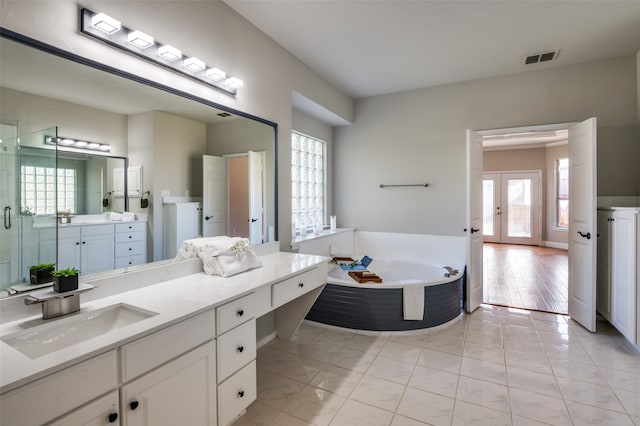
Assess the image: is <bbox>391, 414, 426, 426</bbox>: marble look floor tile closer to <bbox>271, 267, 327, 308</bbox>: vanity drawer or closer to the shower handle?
<bbox>271, 267, 327, 308</bbox>: vanity drawer

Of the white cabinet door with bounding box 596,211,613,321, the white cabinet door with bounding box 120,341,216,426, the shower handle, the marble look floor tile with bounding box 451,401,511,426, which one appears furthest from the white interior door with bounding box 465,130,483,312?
the shower handle

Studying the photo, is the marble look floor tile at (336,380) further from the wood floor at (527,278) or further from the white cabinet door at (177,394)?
the wood floor at (527,278)

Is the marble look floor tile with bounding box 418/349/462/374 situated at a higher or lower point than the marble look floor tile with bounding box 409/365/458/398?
higher

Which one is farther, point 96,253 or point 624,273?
point 624,273

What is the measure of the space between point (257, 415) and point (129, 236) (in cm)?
126

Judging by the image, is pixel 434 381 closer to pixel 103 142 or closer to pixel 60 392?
pixel 60 392

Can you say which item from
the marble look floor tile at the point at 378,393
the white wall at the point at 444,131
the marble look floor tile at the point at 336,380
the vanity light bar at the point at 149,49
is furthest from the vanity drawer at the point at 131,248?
the white wall at the point at 444,131

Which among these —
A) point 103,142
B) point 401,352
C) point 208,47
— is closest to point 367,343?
point 401,352

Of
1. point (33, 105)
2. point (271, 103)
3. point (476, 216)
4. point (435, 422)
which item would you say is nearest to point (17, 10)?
point (33, 105)

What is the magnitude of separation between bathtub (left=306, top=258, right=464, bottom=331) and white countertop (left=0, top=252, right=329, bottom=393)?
73 centimetres

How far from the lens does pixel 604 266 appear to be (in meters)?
3.03

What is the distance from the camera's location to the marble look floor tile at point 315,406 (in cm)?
180

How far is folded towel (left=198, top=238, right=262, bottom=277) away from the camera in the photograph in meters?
1.94

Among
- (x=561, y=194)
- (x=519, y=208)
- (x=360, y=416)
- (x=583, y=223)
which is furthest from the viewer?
(x=519, y=208)
